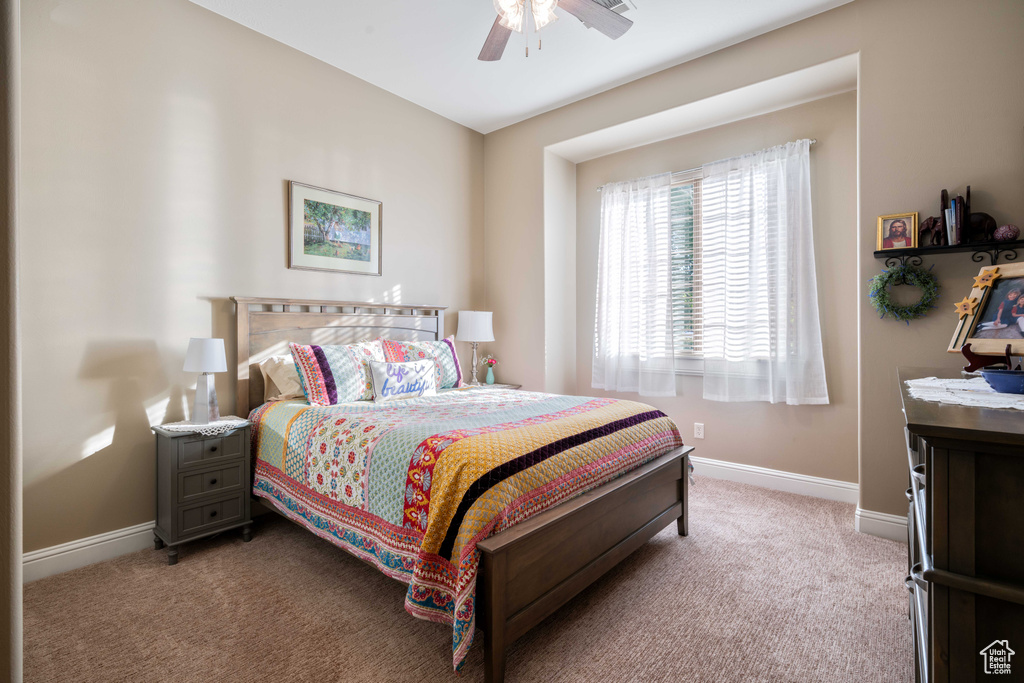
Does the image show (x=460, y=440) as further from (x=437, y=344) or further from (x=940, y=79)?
(x=940, y=79)

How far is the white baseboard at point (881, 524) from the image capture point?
2629 millimetres

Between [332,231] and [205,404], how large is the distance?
147 cm

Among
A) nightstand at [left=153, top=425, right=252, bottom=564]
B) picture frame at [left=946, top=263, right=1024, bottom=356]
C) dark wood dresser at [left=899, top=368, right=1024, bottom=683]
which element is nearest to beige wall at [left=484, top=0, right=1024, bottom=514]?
picture frame at [left=946, top=263, right=1024, bottom=356]

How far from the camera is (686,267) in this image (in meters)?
3.88

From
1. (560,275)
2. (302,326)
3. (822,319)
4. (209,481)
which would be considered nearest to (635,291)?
(560,275)

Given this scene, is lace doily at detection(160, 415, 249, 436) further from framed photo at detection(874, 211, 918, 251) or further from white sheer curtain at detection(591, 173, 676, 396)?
framed photo at detection(874, 211, 918, 251)

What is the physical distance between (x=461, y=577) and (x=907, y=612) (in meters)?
1.85

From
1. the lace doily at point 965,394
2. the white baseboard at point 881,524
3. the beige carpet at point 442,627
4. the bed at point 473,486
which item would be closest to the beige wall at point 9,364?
the bed at point 473,486

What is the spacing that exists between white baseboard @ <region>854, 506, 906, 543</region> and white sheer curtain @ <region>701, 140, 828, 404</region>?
2.65 ft

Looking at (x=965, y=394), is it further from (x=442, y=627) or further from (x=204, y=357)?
(x=204, y=357)

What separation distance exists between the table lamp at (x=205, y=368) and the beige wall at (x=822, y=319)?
325cm

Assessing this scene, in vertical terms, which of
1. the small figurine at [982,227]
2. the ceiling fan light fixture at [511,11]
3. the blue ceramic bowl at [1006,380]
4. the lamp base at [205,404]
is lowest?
the lamp base at [205,404]

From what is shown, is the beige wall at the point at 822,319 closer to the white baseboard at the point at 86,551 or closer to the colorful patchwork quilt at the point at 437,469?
the colorful patchwork quilt at the point at 437,469

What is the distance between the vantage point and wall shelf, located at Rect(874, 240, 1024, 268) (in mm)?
2303
